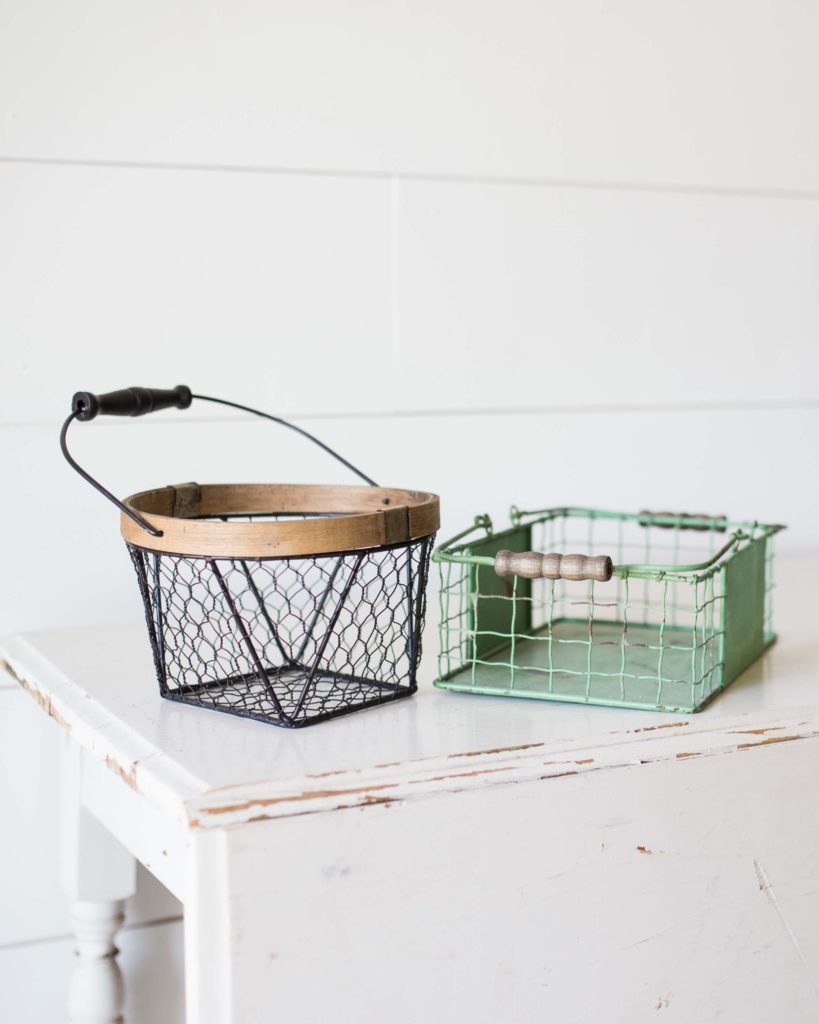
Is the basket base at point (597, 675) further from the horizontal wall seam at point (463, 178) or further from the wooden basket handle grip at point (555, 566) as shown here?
the horizontal wall seam at point (463, 178)

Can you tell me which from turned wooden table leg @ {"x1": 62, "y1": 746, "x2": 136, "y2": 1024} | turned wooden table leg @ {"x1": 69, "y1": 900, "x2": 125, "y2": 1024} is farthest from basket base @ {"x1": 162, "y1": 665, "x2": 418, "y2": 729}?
turned wooden table leg @ {"x1": 69, "y1": 900, "x2": 125, "y2": 1024}

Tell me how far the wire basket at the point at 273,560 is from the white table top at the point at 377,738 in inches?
1.0

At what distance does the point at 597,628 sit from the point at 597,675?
9.7 inches

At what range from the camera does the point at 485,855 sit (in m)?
0.71

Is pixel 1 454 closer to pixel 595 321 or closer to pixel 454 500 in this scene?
pixel 454 500

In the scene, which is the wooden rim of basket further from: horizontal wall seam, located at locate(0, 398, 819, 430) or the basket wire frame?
horizontal wall seam, located at locate(0, 398, 819, 430)

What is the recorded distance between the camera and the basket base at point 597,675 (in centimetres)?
81

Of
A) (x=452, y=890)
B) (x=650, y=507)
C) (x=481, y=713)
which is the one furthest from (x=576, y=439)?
(x=452, y=890)

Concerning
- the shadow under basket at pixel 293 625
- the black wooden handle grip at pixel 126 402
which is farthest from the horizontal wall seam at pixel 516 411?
the black wooden handle grip at pixel 126 402

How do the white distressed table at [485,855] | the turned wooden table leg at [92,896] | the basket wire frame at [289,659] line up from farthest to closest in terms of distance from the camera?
the turned wooden table leg at [92,896] → the basket wire frame at [289,659] → the white distressed table at [485,855]

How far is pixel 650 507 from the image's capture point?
1411 mm

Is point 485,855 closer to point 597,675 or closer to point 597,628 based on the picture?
point 597,675

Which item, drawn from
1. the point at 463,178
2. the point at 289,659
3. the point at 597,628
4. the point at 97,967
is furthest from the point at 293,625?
the point at 463,178

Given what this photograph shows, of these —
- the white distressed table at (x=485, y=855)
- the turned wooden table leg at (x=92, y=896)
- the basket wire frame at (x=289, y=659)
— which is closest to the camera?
the white distressed table at (x=485, y=855)
